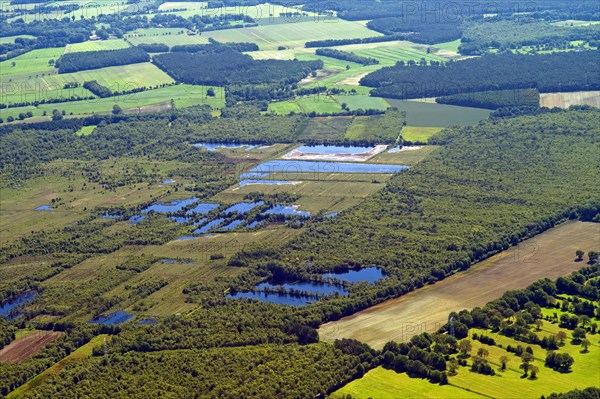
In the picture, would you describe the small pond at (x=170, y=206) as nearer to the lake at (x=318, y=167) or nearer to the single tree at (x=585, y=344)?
the lake at (x=318, y=167)

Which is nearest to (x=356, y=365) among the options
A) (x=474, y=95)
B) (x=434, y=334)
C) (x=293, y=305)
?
(x=434, y=334)

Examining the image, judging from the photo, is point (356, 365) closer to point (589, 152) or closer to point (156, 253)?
point (156, 253)

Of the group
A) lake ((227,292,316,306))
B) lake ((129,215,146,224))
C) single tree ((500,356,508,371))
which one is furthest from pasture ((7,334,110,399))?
lake ((129,215,146,224))

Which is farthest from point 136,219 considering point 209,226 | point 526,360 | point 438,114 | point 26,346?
point 438,114

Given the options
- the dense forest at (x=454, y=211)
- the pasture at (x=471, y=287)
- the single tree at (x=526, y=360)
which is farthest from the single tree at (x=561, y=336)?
the dense forest at (x=454, y=211)

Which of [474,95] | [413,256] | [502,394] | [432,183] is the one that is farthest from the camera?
[474,95]

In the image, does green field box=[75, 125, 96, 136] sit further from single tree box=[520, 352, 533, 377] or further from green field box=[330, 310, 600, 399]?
single tree box=[520, 352, 533, 377]
